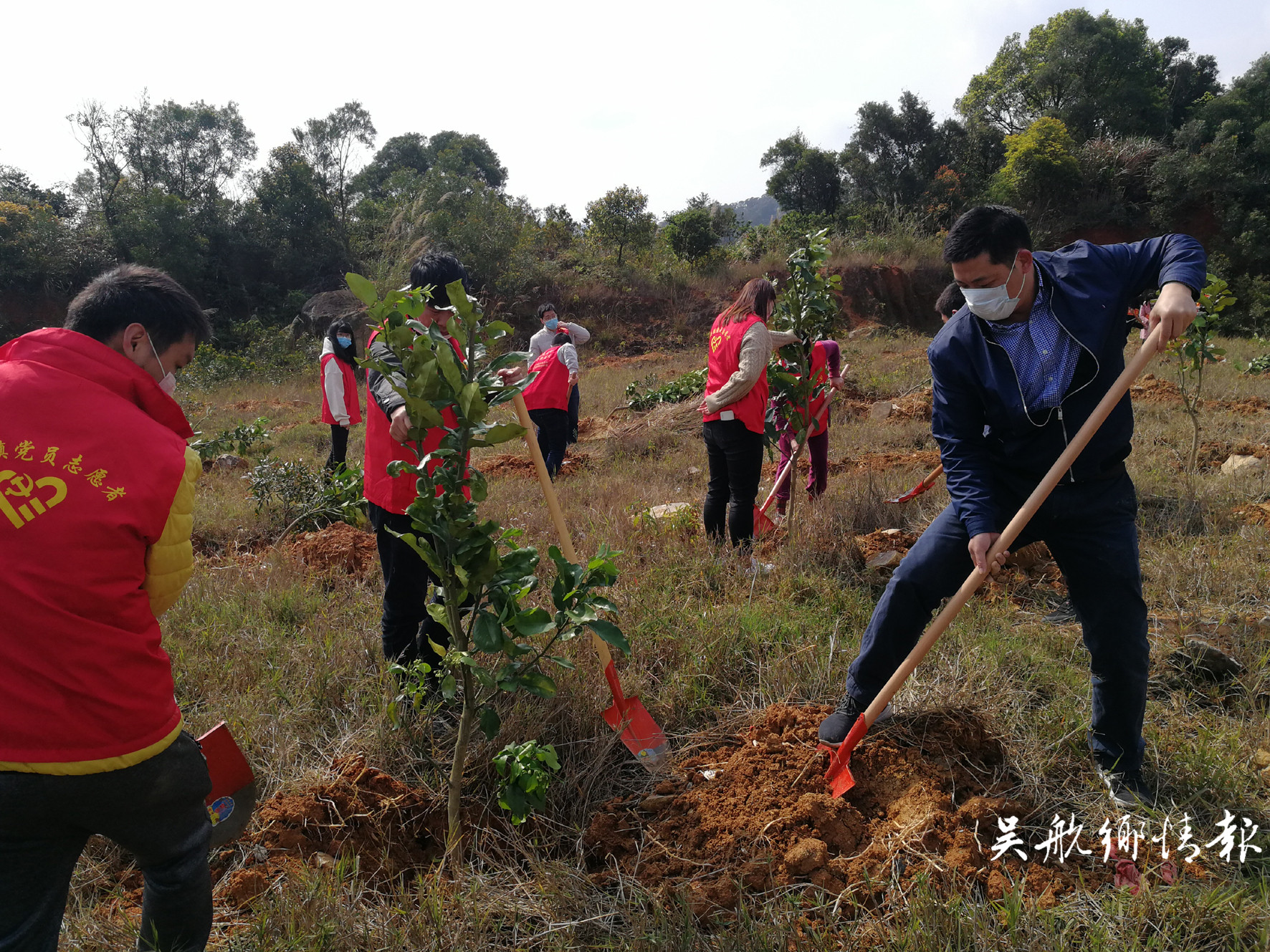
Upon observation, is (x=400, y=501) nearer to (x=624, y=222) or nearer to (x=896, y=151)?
(x=624, y=222)

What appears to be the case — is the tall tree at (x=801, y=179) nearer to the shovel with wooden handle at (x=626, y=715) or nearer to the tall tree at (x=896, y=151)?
the tall tree at (x=896, y=151)

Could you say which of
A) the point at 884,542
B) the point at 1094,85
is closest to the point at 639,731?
the point at 884,542

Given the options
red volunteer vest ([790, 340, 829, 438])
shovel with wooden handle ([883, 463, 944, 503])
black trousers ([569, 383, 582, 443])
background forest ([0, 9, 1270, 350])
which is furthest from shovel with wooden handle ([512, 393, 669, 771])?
background forest ([0, 9, 1270, 350])

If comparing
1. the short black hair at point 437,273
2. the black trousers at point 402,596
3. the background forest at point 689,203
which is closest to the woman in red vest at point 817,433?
the short black hair at point 437,273

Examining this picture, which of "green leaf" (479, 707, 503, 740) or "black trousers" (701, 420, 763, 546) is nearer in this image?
A: "green leaf" (479, 707, 503, 740)

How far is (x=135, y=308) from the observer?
5.57ft

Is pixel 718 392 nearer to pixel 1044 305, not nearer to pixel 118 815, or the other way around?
pixel 1044 305

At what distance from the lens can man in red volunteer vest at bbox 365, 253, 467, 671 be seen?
2.82 meters

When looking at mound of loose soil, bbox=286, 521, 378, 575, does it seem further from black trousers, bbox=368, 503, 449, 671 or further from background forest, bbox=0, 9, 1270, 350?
background forest, bbox=0, 9, 1270, 350

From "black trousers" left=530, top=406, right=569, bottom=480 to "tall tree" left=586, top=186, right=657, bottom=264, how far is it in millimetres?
17753

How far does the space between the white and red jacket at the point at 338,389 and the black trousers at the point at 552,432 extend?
172cm

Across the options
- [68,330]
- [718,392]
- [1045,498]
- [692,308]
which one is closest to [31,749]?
[68,330]

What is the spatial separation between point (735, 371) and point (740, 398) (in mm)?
199

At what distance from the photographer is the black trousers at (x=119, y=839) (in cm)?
147
